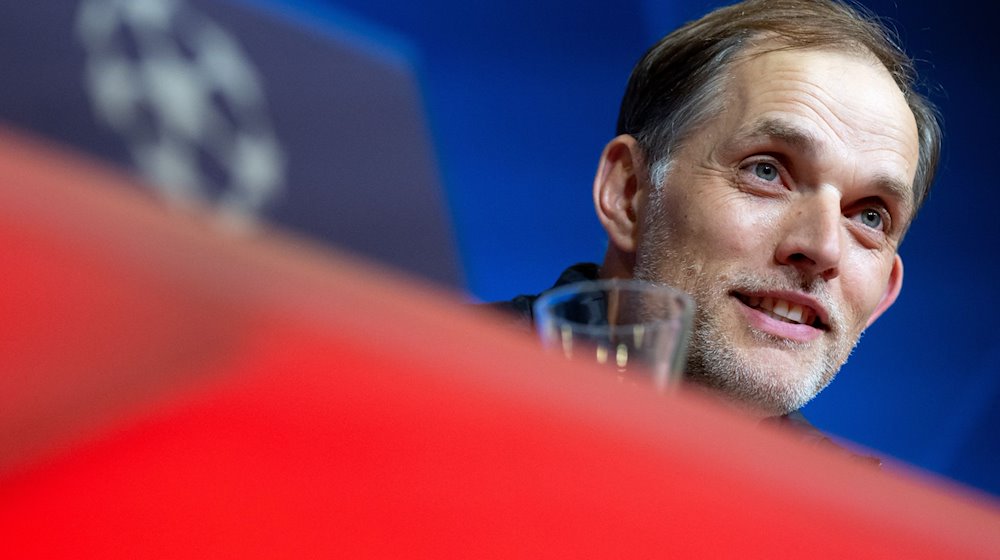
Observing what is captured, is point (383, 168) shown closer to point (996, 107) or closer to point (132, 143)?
point (132, 143)

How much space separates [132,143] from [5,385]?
4.83ft

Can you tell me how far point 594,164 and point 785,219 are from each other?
2.25 ft

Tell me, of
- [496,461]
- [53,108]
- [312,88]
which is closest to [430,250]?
[312,88]

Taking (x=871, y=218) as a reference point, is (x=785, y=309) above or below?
below

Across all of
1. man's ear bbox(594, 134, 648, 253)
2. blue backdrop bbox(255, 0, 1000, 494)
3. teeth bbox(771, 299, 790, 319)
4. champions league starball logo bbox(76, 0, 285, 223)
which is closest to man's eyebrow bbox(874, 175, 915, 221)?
teeth bbox(771, 299, 790, 319)

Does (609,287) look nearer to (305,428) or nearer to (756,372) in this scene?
(305,428)

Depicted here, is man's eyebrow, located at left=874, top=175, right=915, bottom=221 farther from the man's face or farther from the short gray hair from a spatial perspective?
the short gray hair

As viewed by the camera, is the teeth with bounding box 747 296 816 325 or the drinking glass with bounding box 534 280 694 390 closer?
the drinking glass with bounding box 534 280 694 390

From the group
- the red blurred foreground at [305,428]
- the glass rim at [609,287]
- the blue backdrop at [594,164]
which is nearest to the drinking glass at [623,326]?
the glass rim at [609,287]

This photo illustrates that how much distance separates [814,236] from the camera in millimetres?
1325

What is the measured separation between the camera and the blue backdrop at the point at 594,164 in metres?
1.95

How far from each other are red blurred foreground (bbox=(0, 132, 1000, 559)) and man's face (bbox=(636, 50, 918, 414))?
1.15 meters

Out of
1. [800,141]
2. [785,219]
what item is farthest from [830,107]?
[785,219]

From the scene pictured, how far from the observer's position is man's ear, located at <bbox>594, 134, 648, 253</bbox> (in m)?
1.55
